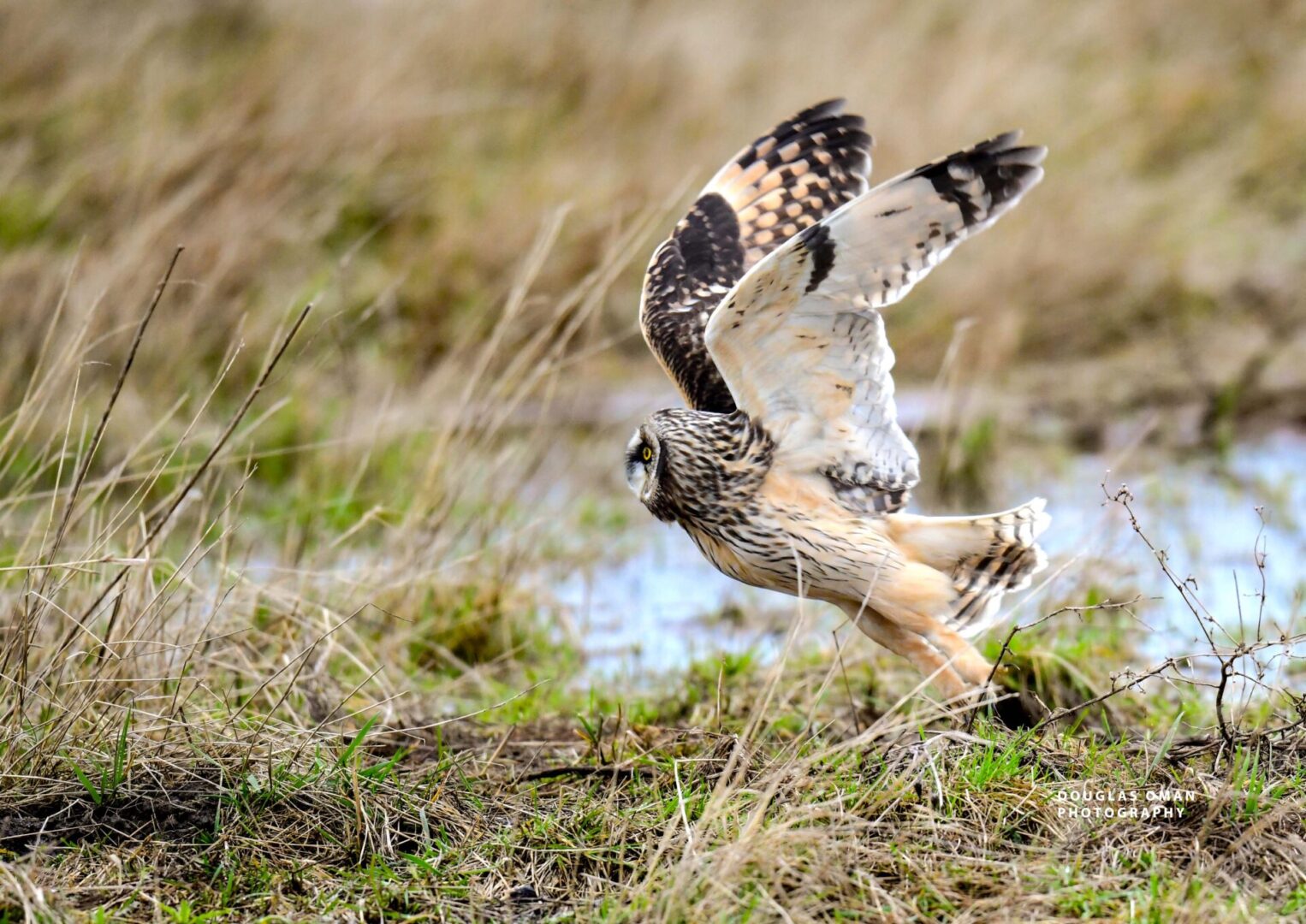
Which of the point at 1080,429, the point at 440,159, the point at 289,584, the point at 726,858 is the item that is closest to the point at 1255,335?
the point at 1080,429

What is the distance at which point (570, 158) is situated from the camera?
30.0 ft

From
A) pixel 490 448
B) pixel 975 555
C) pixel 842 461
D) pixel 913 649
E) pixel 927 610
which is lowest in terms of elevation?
pixel 490 448

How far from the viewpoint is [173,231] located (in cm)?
630

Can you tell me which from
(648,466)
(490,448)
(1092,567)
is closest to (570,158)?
(490,448)

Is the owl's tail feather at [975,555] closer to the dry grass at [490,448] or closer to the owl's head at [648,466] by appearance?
the dry grass at [490,448]

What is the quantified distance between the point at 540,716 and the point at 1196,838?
195 centimetres

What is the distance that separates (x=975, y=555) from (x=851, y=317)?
734 mm

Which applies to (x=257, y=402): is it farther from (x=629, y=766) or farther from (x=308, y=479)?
(x=629, y=766)

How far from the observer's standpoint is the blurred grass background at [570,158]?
639 centimetres

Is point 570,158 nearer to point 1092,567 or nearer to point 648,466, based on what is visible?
point 1092,567

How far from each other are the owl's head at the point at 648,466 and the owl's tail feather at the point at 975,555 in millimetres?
602

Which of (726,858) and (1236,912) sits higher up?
(1236,912)

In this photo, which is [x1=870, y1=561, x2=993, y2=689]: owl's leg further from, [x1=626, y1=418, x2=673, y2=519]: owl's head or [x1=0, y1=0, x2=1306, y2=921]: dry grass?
[x1=626, y1=418, x2=673, y2=519]: owl's head

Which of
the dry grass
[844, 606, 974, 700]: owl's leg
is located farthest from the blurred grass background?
[844, 606, 974, 700]: owl's leg
